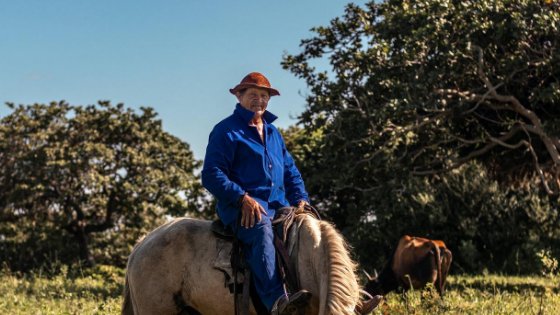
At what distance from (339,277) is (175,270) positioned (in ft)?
5.79

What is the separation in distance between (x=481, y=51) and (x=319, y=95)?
4.45 m

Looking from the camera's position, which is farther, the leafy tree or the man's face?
the leafy tree

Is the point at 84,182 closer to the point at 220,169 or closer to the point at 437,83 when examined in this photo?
the point at 437,83

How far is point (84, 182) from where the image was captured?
30.0 meters

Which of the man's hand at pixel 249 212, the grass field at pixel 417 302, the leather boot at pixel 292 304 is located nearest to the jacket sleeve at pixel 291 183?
the man's hand at pixel 249 212

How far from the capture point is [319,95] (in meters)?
18.5

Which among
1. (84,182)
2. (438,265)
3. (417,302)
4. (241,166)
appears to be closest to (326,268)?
(241,166)

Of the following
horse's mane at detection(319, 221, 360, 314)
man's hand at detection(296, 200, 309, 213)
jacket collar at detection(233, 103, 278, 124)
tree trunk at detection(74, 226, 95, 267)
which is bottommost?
tree trunk at detection(74, 226, 95, 267)

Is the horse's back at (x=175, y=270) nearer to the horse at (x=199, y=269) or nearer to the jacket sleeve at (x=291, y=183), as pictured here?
the horse at (x=199, y=269)

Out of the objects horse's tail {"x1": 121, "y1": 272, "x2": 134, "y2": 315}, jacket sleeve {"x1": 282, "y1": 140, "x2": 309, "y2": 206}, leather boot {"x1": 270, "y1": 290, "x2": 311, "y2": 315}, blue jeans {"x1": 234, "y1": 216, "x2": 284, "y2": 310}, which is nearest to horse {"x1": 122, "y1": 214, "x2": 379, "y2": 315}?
horse's tail {"x1": 121, "y1": 272, "x2": 134, "y2": 315}

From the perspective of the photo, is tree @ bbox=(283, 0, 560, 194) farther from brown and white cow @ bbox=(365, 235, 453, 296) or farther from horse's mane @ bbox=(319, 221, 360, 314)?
horse's mane @ bbox=(319, 221, 360, 314)

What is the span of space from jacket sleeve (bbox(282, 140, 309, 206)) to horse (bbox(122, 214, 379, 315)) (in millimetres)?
499

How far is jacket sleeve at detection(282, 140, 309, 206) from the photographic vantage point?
646cm

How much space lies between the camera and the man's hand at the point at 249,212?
5.64m
